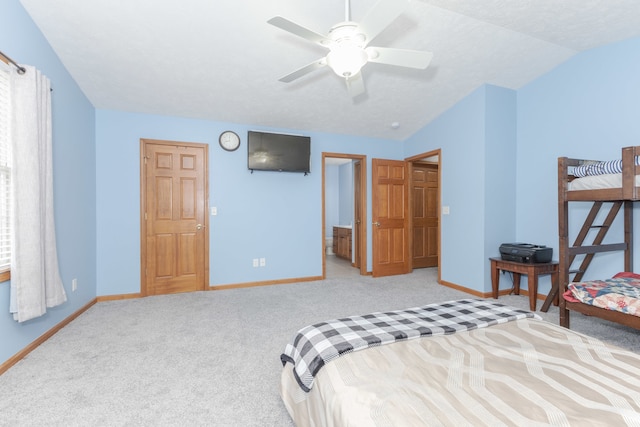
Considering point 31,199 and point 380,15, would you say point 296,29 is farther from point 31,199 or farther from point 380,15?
point 31,199

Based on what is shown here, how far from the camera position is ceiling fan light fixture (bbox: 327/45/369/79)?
6.28 ft

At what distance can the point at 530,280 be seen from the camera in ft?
10.9

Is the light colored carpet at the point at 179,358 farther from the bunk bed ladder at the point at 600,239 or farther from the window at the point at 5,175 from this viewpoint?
the window at the point at 5,175

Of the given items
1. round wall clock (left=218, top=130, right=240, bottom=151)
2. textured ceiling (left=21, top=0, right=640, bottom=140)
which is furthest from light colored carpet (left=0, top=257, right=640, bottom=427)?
textured ceiling (left=21, top=0, right=640, bottom=140)

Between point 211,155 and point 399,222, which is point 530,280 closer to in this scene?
point 399,222

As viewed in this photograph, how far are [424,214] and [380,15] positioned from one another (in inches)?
181

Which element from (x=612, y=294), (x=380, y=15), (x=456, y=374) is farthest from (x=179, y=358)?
(x=612, y=294)

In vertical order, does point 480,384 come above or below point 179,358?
above

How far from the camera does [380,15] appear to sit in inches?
67.1

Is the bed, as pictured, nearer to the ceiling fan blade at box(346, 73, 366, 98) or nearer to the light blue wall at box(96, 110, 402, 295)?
the ceiling fan blade at box(346, 73, 366, 98)

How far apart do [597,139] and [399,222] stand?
2704 mm

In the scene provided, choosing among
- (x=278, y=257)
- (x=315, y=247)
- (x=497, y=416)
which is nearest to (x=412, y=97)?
(x=315, y=247)

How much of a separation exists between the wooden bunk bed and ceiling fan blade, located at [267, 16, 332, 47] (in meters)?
2.37

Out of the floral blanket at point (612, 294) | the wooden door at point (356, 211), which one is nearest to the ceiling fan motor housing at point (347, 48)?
the floral blanket at point (612, 294)
